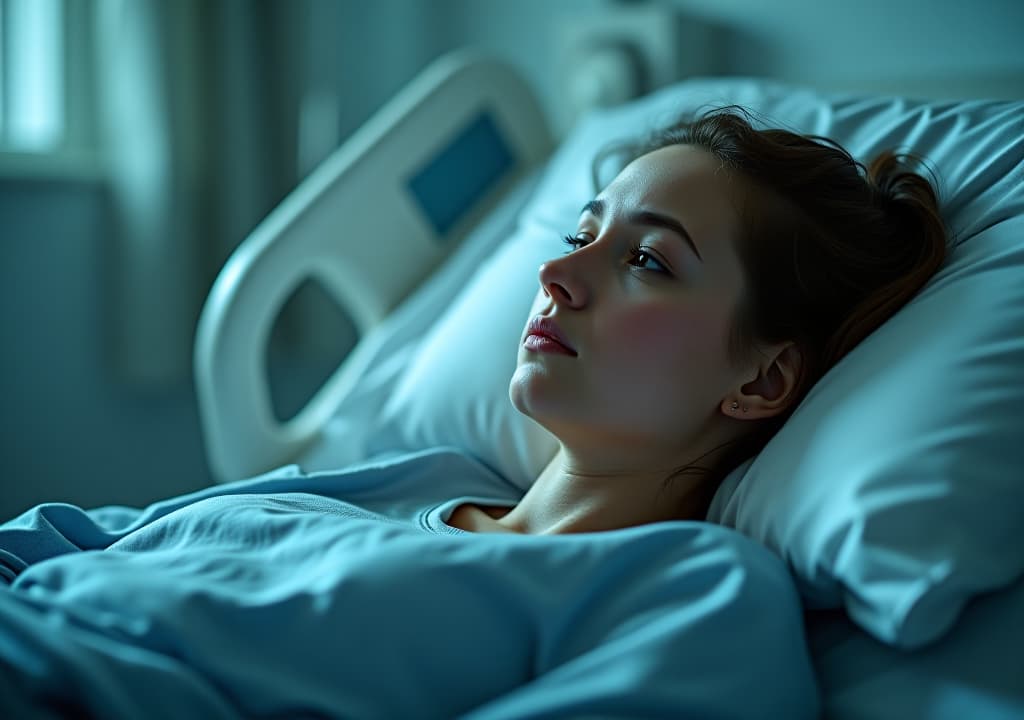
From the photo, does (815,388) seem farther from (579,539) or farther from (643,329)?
(579,539)

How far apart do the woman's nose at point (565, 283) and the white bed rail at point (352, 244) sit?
629mm

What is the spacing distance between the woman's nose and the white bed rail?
0.63 m

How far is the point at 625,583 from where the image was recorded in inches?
30.2

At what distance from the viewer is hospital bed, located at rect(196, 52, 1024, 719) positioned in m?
0.74

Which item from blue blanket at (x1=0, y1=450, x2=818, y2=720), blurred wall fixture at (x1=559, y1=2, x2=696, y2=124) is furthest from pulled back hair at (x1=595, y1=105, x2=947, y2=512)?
blurred wall fixture at (x1=559, y1=2, x2=696, y2=124)

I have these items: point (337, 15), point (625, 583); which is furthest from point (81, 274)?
point (625, 583)

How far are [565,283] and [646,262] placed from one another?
0.26ft

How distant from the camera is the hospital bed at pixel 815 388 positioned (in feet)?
2.43

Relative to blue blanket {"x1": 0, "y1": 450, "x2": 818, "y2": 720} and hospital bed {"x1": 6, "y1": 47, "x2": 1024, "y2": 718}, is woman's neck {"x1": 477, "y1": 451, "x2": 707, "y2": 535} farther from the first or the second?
blue blanket {"x1": 0, "y1": 450, "x2": 818, "y2": 720}

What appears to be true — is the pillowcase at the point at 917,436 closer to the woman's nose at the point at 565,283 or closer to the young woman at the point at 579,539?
the young woman at the point at 579,539

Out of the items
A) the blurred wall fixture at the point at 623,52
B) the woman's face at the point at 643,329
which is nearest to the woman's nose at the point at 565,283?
the woman's face at the point at 643,329

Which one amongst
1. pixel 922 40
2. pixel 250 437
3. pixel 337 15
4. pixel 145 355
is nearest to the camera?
pixel 250 437

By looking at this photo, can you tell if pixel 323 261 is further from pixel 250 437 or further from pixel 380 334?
pixel 250 437

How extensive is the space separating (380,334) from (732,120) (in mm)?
748
